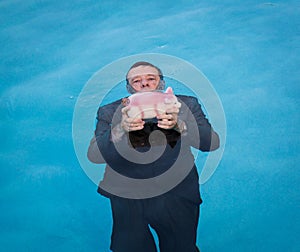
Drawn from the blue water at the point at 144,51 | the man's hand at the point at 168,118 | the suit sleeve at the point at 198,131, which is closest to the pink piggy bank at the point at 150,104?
the man's hand at the point at 168,118

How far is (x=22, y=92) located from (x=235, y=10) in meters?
1.60

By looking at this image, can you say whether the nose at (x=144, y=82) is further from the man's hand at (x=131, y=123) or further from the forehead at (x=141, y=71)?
the man's hand at (x=131, y=123)

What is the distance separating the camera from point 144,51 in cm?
251

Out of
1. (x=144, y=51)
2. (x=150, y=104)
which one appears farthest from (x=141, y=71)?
(x=144, y=51)

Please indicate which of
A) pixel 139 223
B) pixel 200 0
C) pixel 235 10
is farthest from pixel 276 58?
pixel 139 223

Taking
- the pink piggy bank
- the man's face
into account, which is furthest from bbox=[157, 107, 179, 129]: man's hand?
the man's face

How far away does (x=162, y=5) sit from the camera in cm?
298

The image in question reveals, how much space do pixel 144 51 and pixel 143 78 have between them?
59.5 inches

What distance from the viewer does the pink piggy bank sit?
0.84 m

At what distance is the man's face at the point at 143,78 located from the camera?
1.03 metres

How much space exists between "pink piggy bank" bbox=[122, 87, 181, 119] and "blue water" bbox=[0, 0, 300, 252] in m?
0.73

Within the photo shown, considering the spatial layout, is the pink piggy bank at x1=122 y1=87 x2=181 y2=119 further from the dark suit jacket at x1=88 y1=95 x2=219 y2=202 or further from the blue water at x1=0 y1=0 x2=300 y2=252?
the blue water at x1=0 y1=0 x2=300 y2=252

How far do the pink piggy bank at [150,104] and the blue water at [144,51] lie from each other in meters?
0.73

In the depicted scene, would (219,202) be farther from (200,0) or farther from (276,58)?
(200,0)
